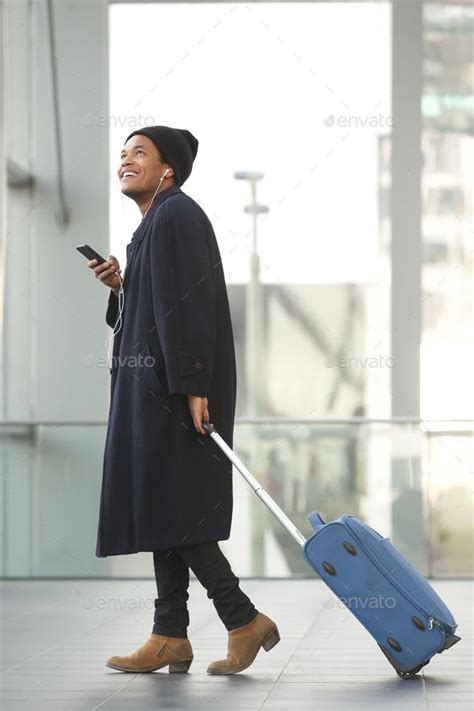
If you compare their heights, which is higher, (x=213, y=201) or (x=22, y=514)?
(x=213, y=201)

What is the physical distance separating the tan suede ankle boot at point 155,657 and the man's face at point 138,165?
121 cm

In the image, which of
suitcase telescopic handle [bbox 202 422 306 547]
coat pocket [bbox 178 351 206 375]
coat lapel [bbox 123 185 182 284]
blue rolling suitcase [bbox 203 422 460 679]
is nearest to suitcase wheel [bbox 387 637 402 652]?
blue rolling suitcase [bbox 203 422 460 679]

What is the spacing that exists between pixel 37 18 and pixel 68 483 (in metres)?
2.49

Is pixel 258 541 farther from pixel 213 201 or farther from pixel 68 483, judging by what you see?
pixel 213 201

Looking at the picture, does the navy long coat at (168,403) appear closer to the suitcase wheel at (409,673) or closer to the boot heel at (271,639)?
the boot heel at (271,639)

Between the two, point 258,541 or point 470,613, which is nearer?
point 470,613

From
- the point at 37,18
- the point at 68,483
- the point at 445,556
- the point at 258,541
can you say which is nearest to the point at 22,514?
the point at 68,483

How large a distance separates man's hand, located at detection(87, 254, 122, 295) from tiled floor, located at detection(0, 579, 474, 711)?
105 cm

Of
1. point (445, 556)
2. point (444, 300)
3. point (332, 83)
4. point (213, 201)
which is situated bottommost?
point (445, 556)

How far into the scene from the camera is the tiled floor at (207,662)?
10.9 feet

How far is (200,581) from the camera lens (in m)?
3.78

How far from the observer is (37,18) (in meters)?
7.68

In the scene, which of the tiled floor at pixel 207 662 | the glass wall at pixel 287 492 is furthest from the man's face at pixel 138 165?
the glass wall at pixel 287 492

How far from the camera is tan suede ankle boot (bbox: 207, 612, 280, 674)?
3.74 metres
